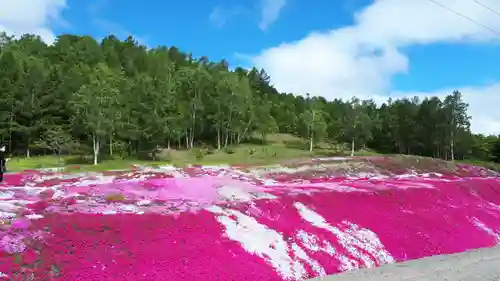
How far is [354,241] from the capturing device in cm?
2166

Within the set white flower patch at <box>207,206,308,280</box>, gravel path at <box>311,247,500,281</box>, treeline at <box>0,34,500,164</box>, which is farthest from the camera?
treeline at <box>0,34,500,164</box>

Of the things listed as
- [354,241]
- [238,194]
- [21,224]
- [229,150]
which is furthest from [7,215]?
[229,150]

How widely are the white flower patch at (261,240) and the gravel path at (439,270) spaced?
1097mm

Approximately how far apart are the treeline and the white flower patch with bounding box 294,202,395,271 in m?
62.8

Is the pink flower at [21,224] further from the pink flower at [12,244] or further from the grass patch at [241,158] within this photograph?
the grass patch at [241,158]

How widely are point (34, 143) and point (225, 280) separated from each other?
87294 millimetres

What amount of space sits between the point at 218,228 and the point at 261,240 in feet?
5.90

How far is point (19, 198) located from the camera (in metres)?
21.7

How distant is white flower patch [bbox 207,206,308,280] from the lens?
58.0 ft

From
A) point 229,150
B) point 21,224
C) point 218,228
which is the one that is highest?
point 21,224

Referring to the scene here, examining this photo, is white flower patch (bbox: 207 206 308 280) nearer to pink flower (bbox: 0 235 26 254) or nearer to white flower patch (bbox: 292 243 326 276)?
white flower patch (bbox: 292 243 326 276)

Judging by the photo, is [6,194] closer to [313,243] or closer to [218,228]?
[218,228]

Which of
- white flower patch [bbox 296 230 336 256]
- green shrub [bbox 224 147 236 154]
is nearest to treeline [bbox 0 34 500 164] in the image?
green shrub [bbox 224 147 236 154]

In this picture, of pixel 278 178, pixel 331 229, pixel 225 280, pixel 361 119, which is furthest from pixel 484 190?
pixel 361 119
